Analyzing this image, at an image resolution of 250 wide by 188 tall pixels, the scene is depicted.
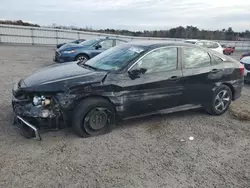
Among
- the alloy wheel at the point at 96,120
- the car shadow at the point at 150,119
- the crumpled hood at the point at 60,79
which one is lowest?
the car shadow at the point at 150,119

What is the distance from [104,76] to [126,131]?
3.50ft

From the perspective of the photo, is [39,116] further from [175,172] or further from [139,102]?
[175,172]

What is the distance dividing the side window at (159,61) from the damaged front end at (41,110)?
1.39 meters

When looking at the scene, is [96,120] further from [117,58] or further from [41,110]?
[117,58]

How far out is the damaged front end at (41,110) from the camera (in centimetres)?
340

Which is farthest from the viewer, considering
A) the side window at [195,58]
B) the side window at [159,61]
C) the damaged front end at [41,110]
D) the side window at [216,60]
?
the side window at [216,60]

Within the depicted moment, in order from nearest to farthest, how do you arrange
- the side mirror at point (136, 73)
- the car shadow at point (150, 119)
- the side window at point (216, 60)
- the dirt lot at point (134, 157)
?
the dirt lot at point (134, 157), the side mirror at point (136, 73), the car shadow at point (150, 119), the side window at point (216, 60)

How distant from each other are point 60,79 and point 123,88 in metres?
1.03

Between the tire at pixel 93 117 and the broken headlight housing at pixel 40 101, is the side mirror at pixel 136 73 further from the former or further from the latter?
the broken headlight housing at pixel 40 101

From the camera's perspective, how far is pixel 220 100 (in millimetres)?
4961

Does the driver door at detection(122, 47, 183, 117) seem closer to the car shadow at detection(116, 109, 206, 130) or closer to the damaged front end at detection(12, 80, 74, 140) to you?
the car shadow at detection(116, 109, 206, 130)

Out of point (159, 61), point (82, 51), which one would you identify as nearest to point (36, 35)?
point (82, 51)

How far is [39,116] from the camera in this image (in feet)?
11.1

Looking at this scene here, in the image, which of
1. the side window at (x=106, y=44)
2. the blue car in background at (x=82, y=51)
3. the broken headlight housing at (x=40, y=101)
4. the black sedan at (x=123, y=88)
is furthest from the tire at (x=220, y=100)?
the side window at (x=106, y=44)
